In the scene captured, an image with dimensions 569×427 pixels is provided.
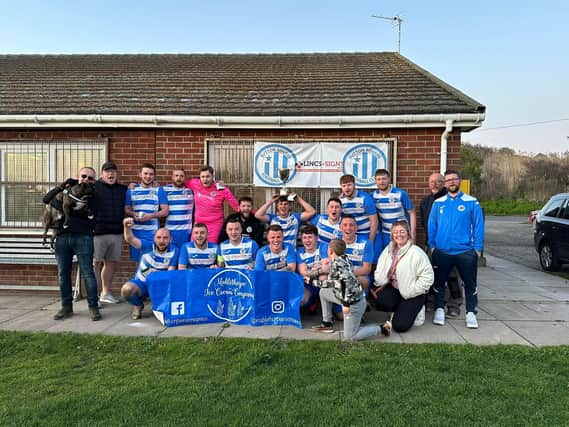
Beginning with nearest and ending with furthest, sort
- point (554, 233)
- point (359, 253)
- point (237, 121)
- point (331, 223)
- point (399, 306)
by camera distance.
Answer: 1. point (399, 306)
2. point (359, 253)
3. point (331, 223)
4. point (237, 121)
5. point (554, 233)

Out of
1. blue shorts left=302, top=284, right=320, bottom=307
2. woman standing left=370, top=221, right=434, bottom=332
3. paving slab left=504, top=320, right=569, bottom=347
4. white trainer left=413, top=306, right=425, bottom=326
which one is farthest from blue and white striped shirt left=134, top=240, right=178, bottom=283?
paving slab left=504, top=320, right=569, bottom=347

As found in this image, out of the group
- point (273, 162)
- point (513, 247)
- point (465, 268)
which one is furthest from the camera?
point (513, 247)

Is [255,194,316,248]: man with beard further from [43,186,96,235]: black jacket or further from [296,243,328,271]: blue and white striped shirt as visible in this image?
[43,186,96,235]: black jacket

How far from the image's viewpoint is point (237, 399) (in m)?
3.34

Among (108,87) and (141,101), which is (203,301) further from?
(108,87)

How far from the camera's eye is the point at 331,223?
5629 mm

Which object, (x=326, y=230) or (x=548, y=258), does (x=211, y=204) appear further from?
(x=548, y=258)

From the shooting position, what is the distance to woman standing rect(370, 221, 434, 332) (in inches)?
199

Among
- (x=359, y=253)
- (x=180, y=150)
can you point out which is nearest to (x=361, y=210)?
(x=359, y=253)

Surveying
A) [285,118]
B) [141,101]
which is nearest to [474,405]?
[285,118]

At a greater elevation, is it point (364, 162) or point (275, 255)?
point (364, 162)

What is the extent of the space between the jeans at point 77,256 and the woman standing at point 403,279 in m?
3.71

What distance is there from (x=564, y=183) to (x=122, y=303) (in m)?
50.2

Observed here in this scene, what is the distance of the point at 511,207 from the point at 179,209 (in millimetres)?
39975
